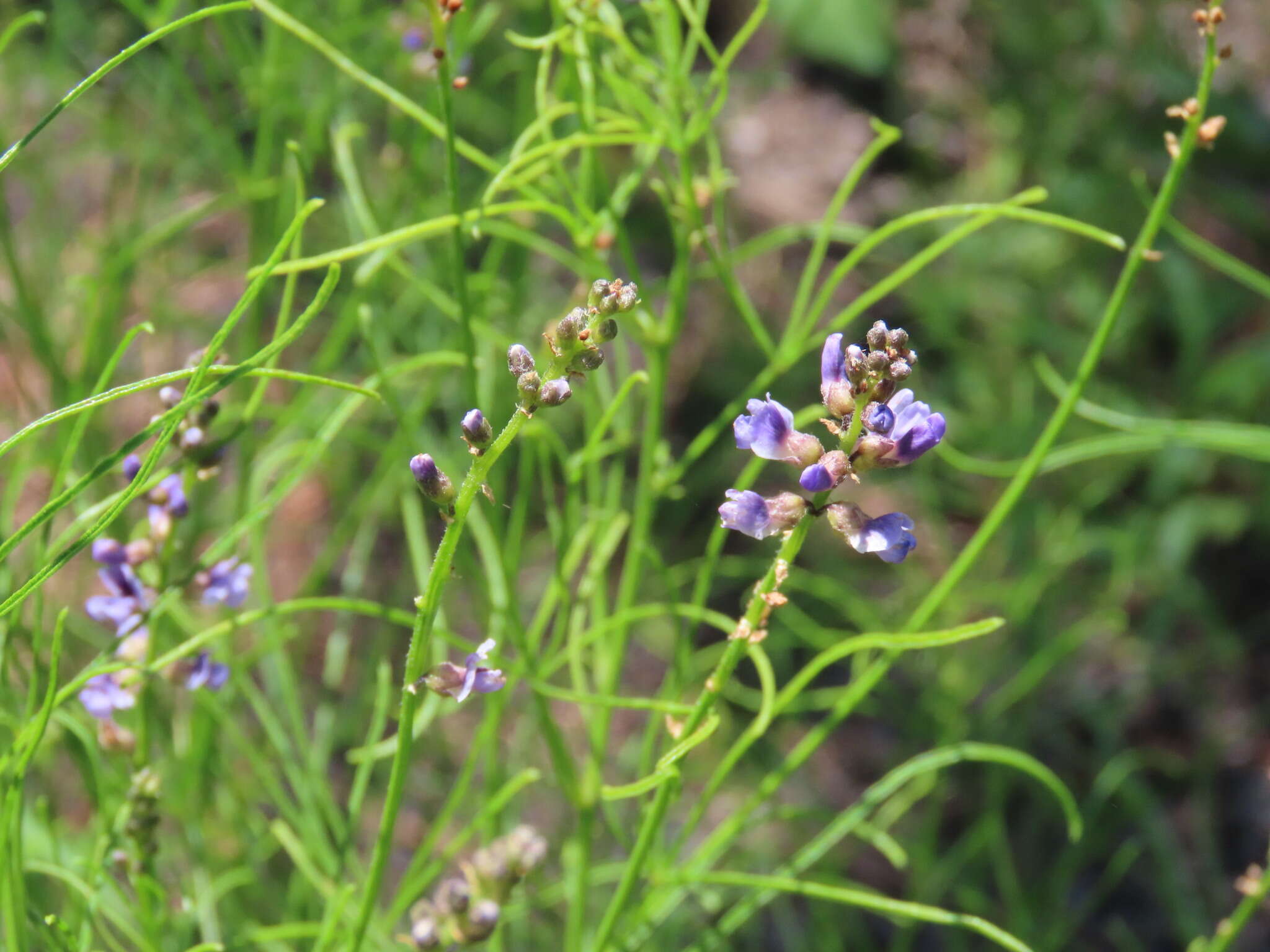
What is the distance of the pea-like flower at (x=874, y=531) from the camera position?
55 cm

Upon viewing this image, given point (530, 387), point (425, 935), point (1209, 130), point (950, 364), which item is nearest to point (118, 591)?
point (425, 935)

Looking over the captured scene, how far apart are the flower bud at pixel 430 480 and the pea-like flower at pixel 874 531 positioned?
177 millimetres

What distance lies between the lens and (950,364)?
2.27 meters

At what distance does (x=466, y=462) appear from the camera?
133 cm

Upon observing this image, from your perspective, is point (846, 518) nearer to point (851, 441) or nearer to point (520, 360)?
point (851, 441)

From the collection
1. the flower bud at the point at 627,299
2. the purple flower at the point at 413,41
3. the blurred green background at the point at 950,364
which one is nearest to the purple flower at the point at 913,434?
the flower bud at the point at 627,299

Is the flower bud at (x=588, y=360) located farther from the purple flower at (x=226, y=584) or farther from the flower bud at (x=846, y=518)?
the purple flower at (x=226, y=584)

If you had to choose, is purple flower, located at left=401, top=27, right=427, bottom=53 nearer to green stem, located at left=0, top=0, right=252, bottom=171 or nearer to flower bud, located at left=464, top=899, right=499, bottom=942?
green stem, located at left=0, top=0, right=252, bottom=171

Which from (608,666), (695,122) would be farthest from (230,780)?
(695,122)

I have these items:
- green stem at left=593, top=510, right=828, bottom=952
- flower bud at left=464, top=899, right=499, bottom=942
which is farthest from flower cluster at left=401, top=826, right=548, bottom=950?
green stem at left=593, top=510, right=828, bottom=952

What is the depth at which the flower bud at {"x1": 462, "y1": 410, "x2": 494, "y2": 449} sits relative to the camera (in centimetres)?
50

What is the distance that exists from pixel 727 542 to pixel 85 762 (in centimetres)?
139

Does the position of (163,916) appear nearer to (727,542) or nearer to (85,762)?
(85,762)

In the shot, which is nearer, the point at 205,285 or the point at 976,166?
the point at 205,285
